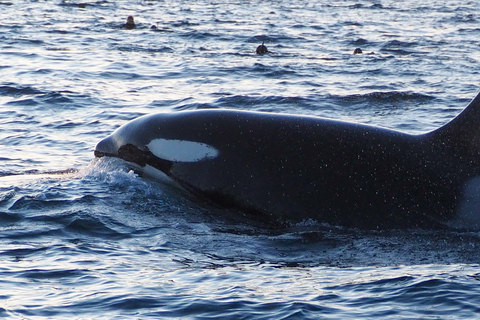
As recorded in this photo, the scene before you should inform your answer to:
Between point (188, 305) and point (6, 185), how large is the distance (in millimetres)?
5320

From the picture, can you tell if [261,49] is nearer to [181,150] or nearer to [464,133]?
[181,150]

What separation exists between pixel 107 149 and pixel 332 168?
3274 mm

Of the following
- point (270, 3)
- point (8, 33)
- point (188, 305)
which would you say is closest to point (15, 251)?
point (188, 305)

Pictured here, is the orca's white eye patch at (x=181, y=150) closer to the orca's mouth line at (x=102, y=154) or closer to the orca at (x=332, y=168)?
the orca at (x=332, y=168)

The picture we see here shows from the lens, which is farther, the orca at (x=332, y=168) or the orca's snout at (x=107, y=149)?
the orca's snout at (x=107, y=149)

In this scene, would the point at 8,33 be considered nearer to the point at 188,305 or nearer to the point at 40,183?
the point at 40,183

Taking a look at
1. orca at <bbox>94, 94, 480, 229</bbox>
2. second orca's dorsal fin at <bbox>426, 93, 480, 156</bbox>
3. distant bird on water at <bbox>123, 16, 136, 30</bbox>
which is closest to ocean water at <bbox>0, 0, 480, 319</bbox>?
orca at <bbox>94, 94, 480, 229</bbox>

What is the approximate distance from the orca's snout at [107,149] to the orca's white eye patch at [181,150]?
30.4 inches

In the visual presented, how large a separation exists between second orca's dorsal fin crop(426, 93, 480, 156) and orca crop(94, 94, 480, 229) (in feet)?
0.03

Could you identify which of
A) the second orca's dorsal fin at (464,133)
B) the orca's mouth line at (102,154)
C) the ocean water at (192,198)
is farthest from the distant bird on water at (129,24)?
the second orca's dorsal fin at (464,133)

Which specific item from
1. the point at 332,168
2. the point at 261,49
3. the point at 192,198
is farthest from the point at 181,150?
the point at 261,49

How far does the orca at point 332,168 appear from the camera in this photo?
31.4ft

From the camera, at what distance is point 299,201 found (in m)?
9.86

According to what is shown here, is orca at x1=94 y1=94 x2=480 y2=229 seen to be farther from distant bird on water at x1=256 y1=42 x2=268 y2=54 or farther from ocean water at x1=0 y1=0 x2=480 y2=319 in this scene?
distant bird on water at x1=256 y1=42 x2=268 y2=54
